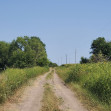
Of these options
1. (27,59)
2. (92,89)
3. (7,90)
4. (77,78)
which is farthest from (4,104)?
(27,59)

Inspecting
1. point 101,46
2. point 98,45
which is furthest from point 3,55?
point 101,46

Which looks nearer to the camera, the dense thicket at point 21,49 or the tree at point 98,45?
the dense thicket at point 21,49

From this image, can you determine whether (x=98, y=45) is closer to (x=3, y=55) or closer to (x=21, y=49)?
(x=21, y=49)

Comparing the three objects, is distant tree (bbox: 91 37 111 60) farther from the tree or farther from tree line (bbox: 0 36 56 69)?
tree line (bbox: 0 36 56 69)

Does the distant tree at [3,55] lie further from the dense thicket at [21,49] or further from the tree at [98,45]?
the tree at [98,45]

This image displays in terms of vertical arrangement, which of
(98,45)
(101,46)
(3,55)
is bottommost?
(3,55)

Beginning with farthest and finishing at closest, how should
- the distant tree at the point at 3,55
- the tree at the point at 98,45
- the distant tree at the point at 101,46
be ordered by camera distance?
the distant tree at the point at 3,55
the tree at the point at 98,45
the distant tree at the point at 101,46

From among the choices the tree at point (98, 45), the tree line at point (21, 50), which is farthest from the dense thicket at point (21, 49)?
the tree at point (98, 45)

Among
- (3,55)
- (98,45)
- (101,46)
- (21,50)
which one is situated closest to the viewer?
(21,50)

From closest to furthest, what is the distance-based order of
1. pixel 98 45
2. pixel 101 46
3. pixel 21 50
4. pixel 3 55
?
1. pixel 21 50
2. pixel 101 46
3. pixel 98 45
4. pixel 3 55

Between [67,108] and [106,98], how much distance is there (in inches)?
94.5

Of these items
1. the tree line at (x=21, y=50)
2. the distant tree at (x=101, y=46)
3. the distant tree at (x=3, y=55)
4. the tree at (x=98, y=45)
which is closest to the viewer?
the tree line at (x=21, y=50)

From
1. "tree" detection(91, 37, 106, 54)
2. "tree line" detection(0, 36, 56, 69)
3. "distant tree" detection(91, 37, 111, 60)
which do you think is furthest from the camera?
"tree" detection(91, 37, 106, 54)

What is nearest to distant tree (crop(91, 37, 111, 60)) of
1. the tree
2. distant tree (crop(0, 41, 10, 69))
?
the tree
